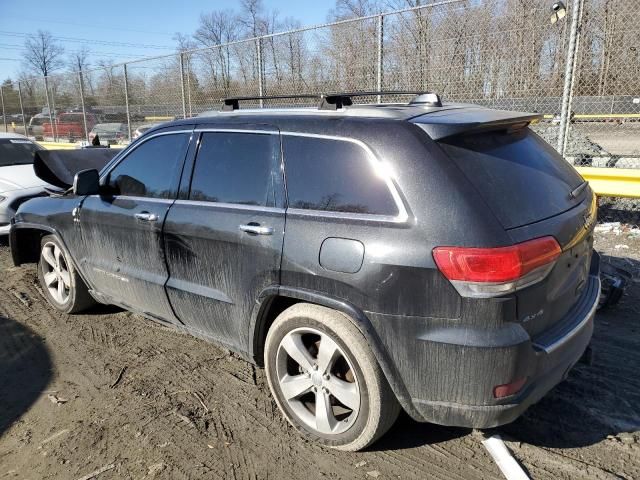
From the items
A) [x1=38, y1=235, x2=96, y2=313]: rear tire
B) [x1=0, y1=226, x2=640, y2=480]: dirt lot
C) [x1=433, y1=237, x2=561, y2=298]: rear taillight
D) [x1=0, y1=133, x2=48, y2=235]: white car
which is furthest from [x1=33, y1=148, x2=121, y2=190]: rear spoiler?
[x1=433, y1=237, x2=561, y2=298]: rear taillight

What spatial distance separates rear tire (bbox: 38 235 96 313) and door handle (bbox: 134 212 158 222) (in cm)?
132

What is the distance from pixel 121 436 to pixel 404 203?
211 cm

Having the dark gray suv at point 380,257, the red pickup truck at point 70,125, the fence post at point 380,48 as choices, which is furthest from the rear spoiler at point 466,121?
the red pickup truck at point 70,125

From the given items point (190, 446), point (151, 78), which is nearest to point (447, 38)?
point (190, 446)

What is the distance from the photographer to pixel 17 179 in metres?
7.55

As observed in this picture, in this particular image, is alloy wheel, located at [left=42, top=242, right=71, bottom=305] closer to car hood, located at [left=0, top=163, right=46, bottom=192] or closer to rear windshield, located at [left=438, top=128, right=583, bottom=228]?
car hood, located at [left=0, top=163, right=46, bottom=192]

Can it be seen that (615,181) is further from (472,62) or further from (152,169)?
(152,169)

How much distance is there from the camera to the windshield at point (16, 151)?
8.38m

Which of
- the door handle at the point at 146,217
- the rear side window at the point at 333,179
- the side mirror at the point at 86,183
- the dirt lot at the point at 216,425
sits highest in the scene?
the rear side window at the point at 333,179

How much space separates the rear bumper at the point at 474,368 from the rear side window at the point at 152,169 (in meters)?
1.97

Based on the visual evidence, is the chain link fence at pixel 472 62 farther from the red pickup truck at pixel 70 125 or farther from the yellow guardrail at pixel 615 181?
the red pickup truck at pixel 70 125

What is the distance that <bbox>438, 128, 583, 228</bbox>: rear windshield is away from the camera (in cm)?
238

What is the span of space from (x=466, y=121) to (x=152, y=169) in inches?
91.5

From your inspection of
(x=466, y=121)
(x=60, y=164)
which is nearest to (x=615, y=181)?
(x=466, y=121)
